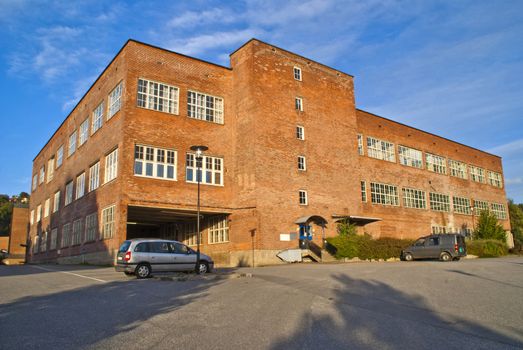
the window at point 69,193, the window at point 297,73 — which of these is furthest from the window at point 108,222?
the window at point 297,73

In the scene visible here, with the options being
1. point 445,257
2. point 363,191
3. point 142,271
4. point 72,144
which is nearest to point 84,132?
point 72,144

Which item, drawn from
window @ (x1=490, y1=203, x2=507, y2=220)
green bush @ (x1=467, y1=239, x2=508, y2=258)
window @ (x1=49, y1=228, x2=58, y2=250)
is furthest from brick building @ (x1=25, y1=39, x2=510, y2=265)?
window @ (x1=490, y1=203, x2=507, y2=220)

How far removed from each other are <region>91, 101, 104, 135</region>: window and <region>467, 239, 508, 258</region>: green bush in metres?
29.5

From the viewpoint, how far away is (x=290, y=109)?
32.7m

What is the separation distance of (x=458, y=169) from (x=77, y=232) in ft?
133

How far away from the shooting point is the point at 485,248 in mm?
36750

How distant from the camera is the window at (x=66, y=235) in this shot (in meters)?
37.1

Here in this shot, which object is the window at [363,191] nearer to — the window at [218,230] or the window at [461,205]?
the window at [218,230]

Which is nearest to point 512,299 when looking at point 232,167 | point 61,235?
point 232,167

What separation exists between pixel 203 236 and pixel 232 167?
19.1ft

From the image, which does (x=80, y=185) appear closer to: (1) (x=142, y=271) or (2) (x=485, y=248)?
(1) (x=142, y=271)

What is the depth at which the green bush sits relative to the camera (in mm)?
36175

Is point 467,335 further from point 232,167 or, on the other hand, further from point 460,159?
point 460,159

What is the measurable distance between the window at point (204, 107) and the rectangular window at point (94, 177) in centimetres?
777
